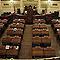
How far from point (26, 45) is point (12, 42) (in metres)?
1.22

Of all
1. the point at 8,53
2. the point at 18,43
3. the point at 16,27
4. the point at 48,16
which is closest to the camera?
the point at 8,53

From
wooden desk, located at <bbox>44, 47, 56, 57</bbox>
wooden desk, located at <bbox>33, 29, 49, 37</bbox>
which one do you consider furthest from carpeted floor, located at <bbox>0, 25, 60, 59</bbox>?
wooden desk, located at <bbox>44, 47, 56, 57</bbox>

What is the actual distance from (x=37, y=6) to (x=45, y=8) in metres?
1.13

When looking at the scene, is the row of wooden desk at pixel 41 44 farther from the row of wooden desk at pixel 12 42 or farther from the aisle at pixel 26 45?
the row of wooden desk at pixel 12 42

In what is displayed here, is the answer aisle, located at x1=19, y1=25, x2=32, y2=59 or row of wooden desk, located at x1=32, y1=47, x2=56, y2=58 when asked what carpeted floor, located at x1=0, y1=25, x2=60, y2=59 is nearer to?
aisle, located at x1=19, y1=25, x2=32, y2=59

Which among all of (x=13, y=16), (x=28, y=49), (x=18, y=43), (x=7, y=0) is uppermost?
(x=7, y=0)

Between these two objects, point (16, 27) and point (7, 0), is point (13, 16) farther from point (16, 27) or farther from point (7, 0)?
point (7, 0)

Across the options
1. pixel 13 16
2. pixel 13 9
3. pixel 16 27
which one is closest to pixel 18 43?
pixel 16 27

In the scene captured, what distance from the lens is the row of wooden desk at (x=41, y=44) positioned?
6.88 m

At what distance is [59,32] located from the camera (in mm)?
9172

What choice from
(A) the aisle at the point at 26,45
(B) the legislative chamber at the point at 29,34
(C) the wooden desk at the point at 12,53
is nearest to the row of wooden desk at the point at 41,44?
(B) the legislative chamber at the point at 29,34

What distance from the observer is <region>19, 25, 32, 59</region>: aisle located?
7930 millimetres

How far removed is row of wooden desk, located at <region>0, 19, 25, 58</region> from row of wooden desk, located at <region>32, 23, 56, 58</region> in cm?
100

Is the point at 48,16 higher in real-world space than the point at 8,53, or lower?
higher
